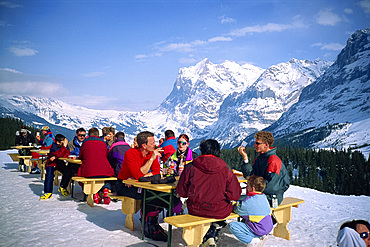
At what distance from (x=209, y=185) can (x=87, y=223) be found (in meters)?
3.61

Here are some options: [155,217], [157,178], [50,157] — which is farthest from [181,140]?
[50,157]

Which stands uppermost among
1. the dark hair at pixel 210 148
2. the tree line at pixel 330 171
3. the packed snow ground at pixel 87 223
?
the dark hair at pixel 210 148

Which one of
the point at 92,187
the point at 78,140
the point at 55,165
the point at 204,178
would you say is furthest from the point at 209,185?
the point at 78,140

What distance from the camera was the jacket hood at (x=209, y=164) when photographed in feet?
15.5

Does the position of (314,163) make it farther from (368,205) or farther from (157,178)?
(157,178)

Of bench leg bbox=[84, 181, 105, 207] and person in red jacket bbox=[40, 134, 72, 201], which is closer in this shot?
bench leg bbox=[84, 181, 105, 207]

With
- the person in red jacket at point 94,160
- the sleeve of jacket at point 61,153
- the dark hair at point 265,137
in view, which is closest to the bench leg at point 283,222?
the dark hair at point 265,137

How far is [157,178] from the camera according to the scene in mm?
5988

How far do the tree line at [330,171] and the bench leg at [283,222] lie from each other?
63.4 metres

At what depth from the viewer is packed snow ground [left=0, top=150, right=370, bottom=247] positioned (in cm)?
581

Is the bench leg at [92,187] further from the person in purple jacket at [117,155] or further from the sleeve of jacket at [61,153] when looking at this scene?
the sleeve of jacket at [61,153]

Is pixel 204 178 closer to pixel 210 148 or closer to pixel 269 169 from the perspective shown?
pixel 210 148

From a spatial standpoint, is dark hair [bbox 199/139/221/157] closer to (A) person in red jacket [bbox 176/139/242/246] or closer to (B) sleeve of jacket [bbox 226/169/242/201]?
(A) person in red jacket [bbox 176/139/242/246]


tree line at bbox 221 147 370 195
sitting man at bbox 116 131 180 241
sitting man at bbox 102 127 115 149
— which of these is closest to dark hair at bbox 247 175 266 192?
sitting man at bbox 116 131 180 241
